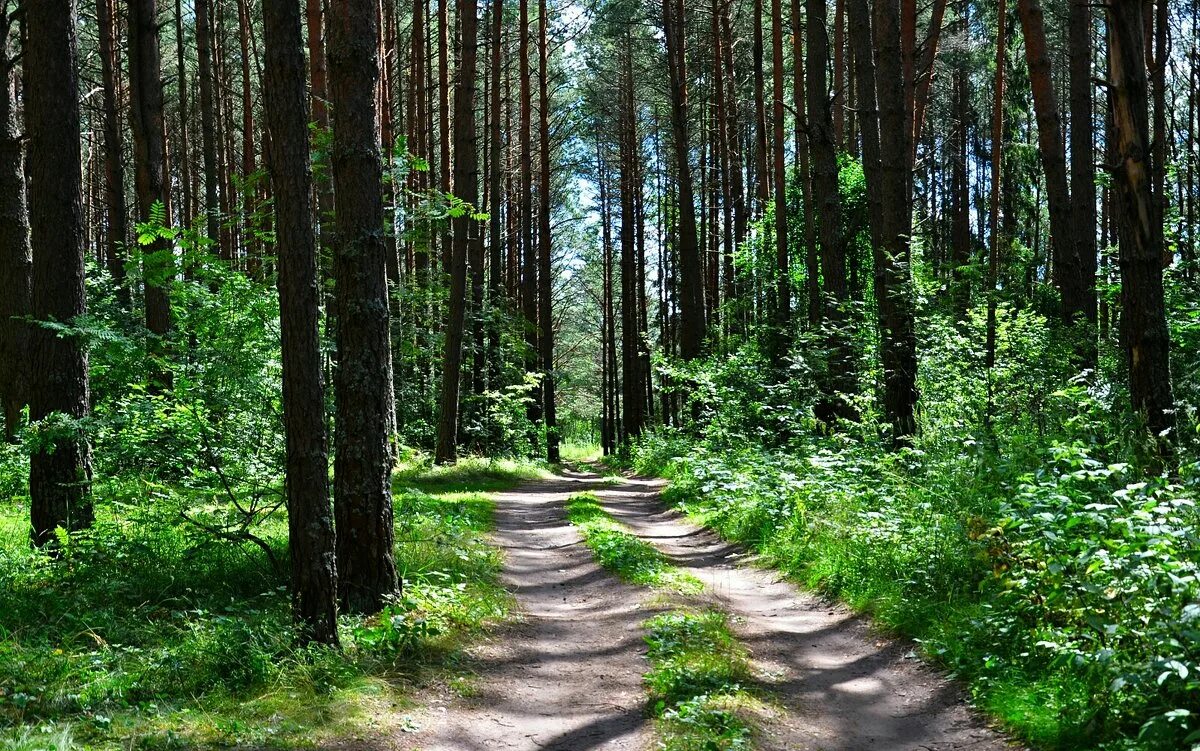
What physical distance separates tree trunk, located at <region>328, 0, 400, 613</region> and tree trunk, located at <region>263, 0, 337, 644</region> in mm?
685

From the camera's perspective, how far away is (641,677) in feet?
18.7

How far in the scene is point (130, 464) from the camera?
7.15m

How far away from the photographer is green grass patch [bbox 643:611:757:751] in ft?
14.8

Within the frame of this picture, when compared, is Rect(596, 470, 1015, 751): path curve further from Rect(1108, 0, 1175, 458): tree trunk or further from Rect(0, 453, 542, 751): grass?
Rect(1108, 0, 1175, 458): tree trunk

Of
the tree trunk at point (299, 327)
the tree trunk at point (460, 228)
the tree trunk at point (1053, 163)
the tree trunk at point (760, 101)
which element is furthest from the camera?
the tree trunk at point (760, 101)

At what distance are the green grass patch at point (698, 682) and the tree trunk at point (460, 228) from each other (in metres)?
11.5

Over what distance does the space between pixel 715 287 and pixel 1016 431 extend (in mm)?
26419

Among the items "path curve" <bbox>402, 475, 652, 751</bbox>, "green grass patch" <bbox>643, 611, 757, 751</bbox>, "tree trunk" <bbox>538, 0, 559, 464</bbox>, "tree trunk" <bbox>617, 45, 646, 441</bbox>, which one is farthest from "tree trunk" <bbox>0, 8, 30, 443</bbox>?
"tree trunk" <bbox>617, 45, 646, 441</bbox>

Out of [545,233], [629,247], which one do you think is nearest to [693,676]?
[545,233]

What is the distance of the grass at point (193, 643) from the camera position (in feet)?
14.2

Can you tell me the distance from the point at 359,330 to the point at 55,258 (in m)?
3.34

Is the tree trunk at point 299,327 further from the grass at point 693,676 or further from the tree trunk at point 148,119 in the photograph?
the tree trunk at point 148,119

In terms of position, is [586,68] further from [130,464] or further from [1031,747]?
[1031,747]

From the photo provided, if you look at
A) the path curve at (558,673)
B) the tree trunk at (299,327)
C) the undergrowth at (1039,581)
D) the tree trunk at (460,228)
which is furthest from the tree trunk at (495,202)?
the tree trunk at (299,327)
